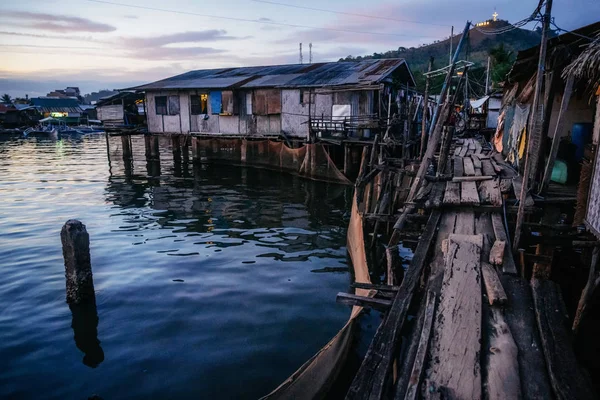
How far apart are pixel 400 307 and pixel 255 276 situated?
214 inches

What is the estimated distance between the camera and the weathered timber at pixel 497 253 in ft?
14.3

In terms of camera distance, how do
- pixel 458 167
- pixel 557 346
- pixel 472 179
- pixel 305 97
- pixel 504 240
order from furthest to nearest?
pixel 305 97, pixel 458 167, pixel 472 179, pixel 504 240, pixel 557 346

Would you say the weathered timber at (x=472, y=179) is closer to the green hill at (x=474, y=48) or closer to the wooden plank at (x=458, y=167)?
the wooden plank at (x=458, y=167)

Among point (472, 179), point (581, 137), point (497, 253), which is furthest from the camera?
point (581, 137)

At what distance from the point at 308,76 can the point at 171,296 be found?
18934mm

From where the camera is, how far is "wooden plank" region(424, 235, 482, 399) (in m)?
2.80

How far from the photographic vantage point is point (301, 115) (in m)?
22.5

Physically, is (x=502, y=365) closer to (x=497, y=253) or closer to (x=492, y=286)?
(x=492, y=286)

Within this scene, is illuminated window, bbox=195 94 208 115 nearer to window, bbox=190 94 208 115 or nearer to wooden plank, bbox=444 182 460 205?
window, bbox=190 94 208 115

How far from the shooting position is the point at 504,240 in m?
4.88

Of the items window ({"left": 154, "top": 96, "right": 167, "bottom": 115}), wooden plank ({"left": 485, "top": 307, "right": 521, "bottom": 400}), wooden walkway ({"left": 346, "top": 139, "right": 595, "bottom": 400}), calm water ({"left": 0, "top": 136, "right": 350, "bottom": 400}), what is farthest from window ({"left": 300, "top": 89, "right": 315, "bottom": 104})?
wooden plank ({"left": 485, "top": 307, "right": 521, "bottom": 400})

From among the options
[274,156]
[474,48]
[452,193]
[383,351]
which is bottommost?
[383,351]

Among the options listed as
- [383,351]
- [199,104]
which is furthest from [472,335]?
[199,104]

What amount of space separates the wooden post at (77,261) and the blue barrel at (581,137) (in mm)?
10292
